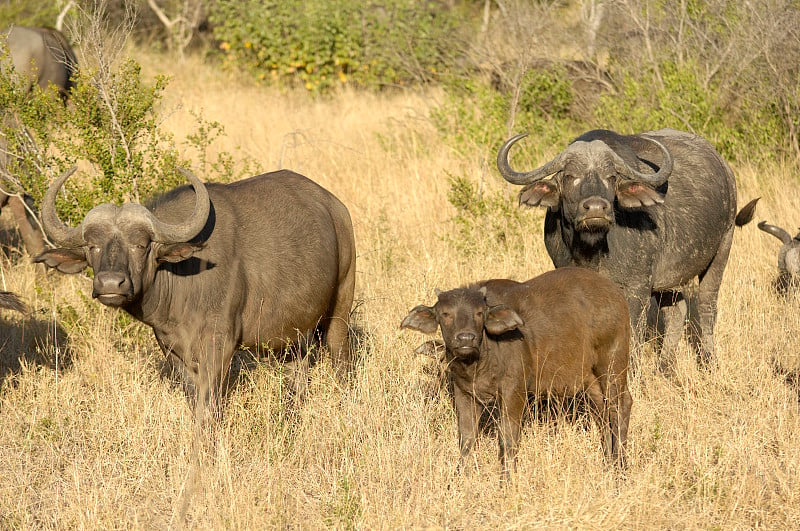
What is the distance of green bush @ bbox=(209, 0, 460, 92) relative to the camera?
17.5m

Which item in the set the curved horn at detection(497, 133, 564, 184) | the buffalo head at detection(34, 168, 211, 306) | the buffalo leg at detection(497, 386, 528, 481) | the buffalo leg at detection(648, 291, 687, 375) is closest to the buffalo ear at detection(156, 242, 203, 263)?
the buffalo head at detection(34, 168, 211, 306)

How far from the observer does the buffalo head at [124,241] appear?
5523mm

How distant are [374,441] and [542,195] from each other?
221cm

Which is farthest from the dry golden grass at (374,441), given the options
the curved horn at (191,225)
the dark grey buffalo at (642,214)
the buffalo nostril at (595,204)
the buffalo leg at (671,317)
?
the buffalo nostril at (595,204)

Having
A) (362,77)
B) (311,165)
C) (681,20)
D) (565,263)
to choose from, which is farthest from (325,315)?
(362,77)

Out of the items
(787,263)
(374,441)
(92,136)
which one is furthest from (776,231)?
(92,136)

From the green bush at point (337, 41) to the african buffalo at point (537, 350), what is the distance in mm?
11754

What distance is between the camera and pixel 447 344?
516cm

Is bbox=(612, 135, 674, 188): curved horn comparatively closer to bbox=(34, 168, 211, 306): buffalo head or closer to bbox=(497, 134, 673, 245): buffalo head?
bbox=(497, 134, 673, 245): buffalo head

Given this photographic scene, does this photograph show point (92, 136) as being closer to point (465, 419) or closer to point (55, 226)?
point (55, 226)

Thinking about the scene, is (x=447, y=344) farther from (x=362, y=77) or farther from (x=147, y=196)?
(x=362, y=77)

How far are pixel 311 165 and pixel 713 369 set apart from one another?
661cm

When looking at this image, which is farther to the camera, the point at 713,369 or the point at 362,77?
the point at 362,77

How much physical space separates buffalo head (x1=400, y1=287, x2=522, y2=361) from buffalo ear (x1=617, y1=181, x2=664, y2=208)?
5.90 ft
